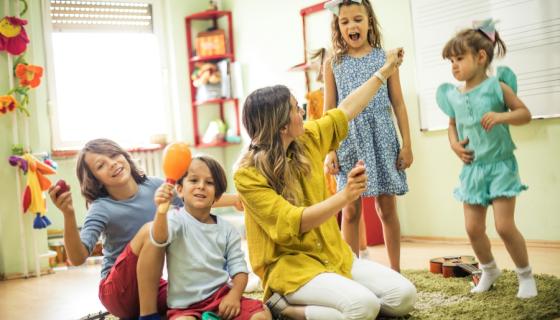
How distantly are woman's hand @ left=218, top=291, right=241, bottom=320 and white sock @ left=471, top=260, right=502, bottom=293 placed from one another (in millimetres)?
983

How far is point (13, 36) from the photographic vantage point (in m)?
3.86

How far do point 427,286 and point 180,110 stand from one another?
349 centimetres

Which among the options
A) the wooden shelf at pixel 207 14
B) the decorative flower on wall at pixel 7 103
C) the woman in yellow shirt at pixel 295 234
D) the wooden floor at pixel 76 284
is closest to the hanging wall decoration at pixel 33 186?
the decorative flower on wall at pixel 7 103

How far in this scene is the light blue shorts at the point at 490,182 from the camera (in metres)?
2.20

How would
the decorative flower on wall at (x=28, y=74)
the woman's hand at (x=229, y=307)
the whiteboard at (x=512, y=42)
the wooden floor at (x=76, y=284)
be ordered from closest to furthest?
the woman's hand at (x=229, y=307), the wooden floor at (x=76, y=284), the whiteboard at (x=512, y=42), the decorative flower on wall at (x=28, y=74)

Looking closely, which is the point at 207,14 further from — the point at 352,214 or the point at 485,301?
the point at 485,301

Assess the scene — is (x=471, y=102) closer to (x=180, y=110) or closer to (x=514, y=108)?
(x=514, y=108)

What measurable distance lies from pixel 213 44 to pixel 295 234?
148 inches

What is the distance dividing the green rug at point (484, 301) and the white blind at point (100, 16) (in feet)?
11.1

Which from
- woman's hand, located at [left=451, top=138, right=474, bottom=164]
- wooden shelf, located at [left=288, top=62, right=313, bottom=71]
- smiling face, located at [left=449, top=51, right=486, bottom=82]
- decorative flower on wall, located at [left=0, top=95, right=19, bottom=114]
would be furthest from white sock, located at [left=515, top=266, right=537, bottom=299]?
decorative flower on wall, located at [left=0, top=95, right=19, bottom=114]

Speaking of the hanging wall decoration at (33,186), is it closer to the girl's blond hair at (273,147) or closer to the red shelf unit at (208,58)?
the red shelf unit at (208,58)

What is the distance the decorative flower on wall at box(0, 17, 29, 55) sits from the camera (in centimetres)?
383

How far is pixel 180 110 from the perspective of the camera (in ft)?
18.1

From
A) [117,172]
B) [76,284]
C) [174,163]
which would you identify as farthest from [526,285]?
[76,284]
